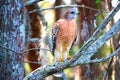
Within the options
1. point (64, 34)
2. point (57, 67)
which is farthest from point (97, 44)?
point (64, 34)

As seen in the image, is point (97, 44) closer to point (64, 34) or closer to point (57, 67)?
point (57, 67)

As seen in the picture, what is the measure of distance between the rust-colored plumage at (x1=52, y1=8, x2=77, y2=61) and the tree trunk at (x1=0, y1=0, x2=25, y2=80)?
0.44 metres

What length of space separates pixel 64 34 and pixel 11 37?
23.2 inches

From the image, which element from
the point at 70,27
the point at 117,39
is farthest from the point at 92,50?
the point at 117,39

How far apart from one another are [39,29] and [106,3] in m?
1.24

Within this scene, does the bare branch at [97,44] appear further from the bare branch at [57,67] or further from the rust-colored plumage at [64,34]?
the rust-colored plumage at [64,34]

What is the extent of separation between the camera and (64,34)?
3.59 metres

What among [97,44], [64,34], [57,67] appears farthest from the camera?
[64,34]

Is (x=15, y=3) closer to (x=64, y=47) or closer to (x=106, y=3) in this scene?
(x=64, y=47)

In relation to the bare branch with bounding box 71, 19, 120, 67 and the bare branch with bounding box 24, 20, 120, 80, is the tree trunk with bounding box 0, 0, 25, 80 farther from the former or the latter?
the bare branch with bounding box 71, 19, 120, 67

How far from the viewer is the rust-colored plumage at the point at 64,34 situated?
3.54 metres

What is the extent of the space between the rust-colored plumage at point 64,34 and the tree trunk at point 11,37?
0.44m

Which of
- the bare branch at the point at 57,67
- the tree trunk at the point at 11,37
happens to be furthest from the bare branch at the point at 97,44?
the tree trunk at the point at 11,37

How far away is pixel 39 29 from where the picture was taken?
5.58 m
